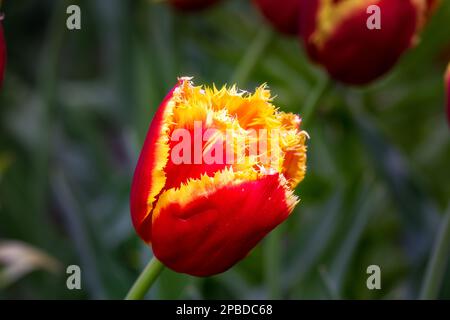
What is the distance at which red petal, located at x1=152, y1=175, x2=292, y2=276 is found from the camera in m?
0.52

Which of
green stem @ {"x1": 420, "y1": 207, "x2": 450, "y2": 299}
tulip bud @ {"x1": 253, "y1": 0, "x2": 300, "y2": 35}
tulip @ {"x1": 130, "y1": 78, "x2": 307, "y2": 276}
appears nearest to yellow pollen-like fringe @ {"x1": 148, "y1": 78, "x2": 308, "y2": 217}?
tulip @ {"x1": 130, "y1": 78, "x2": 307, "y2": 276}

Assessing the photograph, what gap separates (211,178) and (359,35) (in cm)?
30

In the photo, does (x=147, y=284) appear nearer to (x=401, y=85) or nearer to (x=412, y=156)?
(x=412, y=156)

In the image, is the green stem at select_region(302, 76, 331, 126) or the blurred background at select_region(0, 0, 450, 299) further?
the blurred background at select_region(0, 0, 450, 299)

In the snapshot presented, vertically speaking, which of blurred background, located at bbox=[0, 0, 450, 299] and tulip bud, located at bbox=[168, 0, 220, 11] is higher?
tulip bud, located at bbox=[168, 0, 220, 11]

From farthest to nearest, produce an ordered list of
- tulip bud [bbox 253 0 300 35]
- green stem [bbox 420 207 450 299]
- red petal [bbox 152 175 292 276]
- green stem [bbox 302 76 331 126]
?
tulip bud [bbox 253 0 300 35]
green stem [bbox 302 76 331 126]
green stem [bbox 420 207 450 299]
red petal [bbox 152 175 292 276]

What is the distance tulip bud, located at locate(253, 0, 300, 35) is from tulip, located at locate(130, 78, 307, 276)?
1.13ft

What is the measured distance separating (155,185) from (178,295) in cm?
23

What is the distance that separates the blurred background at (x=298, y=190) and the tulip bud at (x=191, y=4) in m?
0.06

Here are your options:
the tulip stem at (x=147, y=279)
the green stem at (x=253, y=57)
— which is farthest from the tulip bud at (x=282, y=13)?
the tulip stem at (x=147, y=279)

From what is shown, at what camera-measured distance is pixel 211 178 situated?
520 millimetres

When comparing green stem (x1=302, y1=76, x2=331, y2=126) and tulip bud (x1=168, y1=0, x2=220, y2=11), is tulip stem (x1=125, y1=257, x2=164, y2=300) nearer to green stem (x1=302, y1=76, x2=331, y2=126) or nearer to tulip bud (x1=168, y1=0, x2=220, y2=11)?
green stem (x1=302, y1=76, x2=331, y2=126)

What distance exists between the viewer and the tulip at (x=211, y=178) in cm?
52

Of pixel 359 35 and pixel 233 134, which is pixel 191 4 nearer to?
pixel 359 35
